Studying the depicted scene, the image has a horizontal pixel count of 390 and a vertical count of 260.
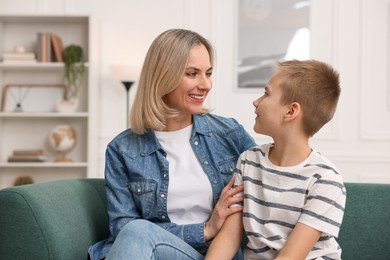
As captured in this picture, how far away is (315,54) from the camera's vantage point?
5.38 metres

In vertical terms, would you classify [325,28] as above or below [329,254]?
above

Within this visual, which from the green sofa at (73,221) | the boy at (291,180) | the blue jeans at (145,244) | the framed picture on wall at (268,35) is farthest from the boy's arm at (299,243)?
the framed picture on wall at (268,35)

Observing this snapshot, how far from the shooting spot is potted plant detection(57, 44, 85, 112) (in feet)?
17.2

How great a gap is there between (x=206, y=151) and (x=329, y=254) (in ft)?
1.96

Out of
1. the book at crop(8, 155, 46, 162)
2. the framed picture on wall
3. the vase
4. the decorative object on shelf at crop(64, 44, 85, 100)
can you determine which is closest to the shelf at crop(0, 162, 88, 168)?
the book at crop(8, 155, 46, 162)

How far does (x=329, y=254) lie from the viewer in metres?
1.83

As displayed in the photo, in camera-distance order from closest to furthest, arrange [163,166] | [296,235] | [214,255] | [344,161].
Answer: [296,235] < [214,255] < [163,166] < [344,161]

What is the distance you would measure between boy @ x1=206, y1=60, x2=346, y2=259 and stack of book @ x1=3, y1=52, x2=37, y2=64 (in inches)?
143

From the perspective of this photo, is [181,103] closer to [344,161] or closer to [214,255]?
[214,255]

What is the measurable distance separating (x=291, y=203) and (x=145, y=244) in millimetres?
412

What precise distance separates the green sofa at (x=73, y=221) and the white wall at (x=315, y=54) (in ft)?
9.78

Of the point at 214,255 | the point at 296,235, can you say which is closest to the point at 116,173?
the point at 214,255

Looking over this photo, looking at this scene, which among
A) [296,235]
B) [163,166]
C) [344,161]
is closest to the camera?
[296,235]

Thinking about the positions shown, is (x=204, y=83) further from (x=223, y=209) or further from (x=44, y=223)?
(x=44, y=223)
